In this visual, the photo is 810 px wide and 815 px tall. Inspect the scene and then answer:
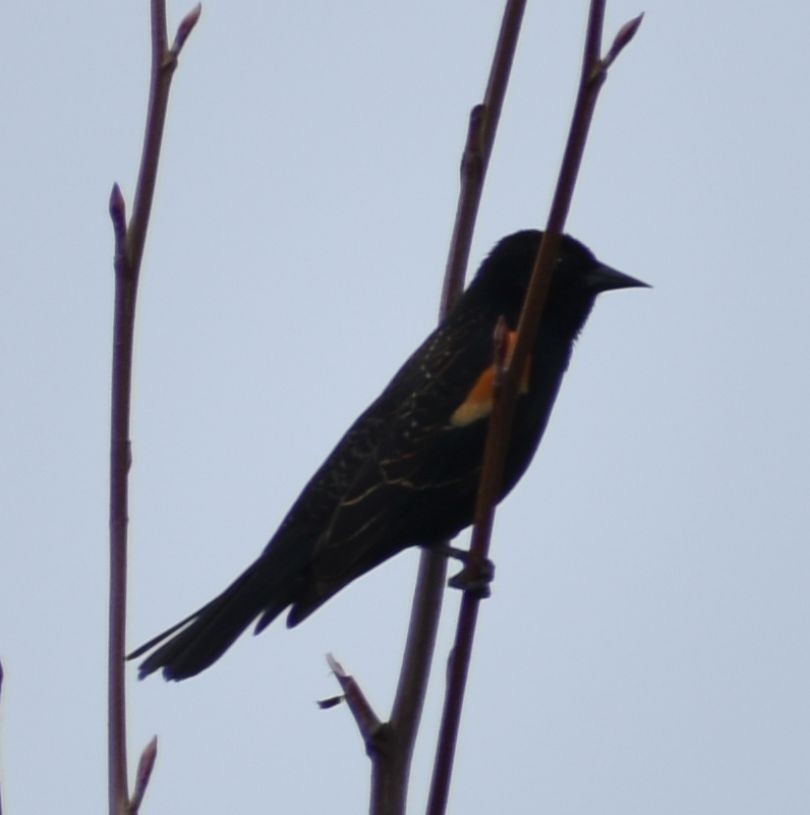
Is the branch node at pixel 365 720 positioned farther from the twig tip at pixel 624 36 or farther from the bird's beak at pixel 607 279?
the bird's beak at pixel 607 279

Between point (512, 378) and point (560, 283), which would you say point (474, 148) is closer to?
point (512, 378)

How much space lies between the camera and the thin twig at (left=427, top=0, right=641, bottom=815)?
6.15ft

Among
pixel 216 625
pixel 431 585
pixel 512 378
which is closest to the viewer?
pixel 512 378

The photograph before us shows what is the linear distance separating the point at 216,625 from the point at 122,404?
6.35ft

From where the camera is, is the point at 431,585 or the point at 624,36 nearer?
the point at 624,36

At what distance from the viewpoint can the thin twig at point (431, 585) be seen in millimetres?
2439

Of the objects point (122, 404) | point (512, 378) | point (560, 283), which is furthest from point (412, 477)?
point (122, 404)

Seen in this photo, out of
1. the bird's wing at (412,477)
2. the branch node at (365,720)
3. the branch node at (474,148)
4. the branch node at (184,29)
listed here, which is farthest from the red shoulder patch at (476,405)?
the branch node at (184,29)

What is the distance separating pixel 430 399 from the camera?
3.94m

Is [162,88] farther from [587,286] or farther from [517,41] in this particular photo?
[587,286]

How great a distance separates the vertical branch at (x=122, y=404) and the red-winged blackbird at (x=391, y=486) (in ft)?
5.69

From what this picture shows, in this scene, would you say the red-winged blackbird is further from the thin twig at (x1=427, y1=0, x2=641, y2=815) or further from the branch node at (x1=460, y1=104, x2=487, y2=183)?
the thin twig at (x1=427, y1=0, x2=641, y2=815)

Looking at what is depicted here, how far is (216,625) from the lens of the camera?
11.9 feet

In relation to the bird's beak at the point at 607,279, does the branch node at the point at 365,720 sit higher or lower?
lower
